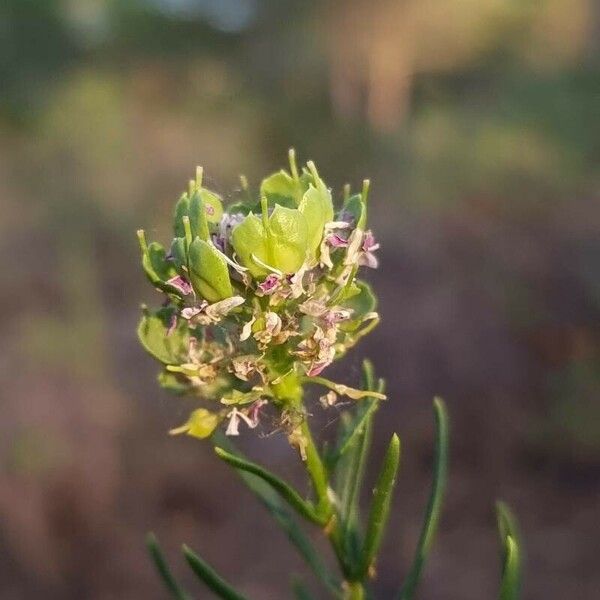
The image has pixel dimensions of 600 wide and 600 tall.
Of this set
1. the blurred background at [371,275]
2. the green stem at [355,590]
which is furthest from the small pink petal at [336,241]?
the blurred background at [371,275]

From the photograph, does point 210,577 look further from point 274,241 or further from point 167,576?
point 274,241

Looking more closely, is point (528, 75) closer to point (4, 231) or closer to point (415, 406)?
point (415, 406)

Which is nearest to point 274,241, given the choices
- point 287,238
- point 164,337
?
point 287,238

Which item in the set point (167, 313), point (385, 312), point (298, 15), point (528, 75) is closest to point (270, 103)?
point (298, 15)

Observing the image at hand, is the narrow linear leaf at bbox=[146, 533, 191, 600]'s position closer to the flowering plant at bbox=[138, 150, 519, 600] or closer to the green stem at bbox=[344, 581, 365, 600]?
the flowering plant at bbox=[138, 150, 519, 600]

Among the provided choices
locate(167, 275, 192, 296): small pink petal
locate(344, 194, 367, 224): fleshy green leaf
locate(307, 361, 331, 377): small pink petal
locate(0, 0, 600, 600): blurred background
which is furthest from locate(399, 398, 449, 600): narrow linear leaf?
locate(0, 0, 600, 600): blurred background

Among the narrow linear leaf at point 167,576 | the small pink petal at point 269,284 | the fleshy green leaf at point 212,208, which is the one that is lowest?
the narrow linear leaf at point 167,576

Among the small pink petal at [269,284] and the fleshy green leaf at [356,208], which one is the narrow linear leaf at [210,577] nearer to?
the small pink petal at [269,284]
